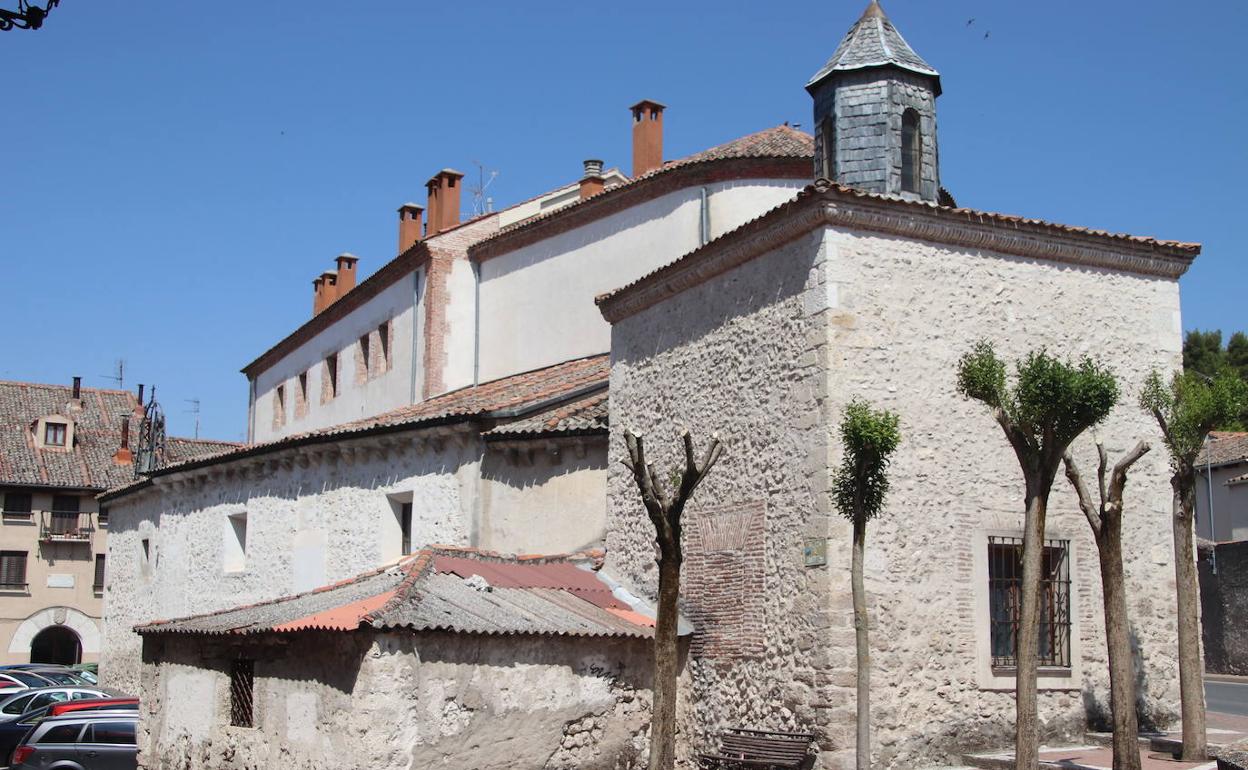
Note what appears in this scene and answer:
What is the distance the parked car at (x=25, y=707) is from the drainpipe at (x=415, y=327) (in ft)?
26.1

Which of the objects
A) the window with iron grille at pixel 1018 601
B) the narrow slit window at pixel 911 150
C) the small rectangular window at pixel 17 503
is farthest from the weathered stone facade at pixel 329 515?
the small rectangular window at pixel 17 503

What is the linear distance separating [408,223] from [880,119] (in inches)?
671

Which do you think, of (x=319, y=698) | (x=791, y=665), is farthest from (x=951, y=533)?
(x=319, y=698)

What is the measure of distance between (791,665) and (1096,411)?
158 inches

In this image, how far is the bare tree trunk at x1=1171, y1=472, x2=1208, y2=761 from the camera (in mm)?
12562

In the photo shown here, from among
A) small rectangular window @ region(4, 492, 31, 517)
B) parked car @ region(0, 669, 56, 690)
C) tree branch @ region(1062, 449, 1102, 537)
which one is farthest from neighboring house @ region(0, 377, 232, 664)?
tree branch @ region(1062, 449, 1102, 537)

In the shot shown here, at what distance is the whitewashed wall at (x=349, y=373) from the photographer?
2705cm

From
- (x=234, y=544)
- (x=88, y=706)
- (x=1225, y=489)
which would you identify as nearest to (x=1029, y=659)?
(x=88, y=706)

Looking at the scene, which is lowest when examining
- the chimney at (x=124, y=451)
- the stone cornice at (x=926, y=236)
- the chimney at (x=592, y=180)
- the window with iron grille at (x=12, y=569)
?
the window with iron grille at (x=12, y=569)

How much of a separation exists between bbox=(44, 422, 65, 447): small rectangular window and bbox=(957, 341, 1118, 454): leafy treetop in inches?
1542

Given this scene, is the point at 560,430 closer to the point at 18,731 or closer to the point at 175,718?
the point at 175,718

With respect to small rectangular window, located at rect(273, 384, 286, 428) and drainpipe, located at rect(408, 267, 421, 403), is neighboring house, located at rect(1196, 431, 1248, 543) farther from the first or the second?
small rectangular window, located at rect(273, 384, 286, 428)

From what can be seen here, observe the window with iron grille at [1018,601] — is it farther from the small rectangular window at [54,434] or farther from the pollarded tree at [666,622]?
the small rectangular window at [54,434]

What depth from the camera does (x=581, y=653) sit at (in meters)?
14.2
